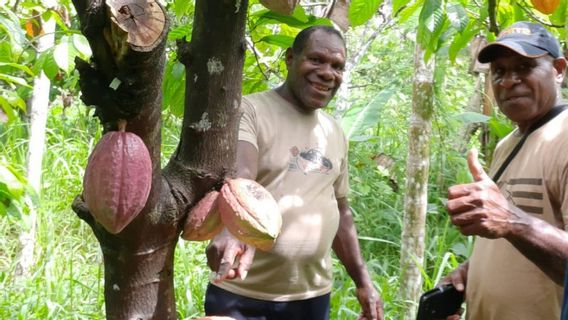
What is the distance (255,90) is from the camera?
64.7 inches

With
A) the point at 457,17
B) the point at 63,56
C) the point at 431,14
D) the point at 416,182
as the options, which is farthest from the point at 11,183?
the point at 416,182

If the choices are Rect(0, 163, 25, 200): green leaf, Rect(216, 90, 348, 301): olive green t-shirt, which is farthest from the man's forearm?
Rect(0, 163, 25, 200): green leaf

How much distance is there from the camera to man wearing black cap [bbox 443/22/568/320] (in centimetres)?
121

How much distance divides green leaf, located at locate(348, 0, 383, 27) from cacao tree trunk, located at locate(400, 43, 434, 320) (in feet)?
4.41

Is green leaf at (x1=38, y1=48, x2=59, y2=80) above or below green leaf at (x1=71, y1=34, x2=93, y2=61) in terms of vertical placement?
below

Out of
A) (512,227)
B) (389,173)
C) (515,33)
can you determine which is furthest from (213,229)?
(389,173)

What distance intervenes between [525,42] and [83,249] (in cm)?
271

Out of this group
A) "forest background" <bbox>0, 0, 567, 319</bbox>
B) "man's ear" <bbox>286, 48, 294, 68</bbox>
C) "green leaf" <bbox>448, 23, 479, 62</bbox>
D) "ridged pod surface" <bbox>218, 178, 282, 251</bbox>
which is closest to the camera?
"ridged pod surface" <bbox>218, 178, 282, 251</bbox>

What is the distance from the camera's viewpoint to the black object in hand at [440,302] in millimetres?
1595

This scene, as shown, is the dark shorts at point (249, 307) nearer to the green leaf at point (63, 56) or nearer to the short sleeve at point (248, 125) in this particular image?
the short sleeve at point (248, 125)

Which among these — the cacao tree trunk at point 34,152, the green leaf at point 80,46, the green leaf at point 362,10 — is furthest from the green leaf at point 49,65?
the cacao tree trunk at point 34,152

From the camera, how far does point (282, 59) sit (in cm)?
216

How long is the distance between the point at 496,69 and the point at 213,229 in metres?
1.16

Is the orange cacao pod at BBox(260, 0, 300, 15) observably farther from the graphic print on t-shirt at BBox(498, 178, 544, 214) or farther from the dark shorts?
the dark shorts
